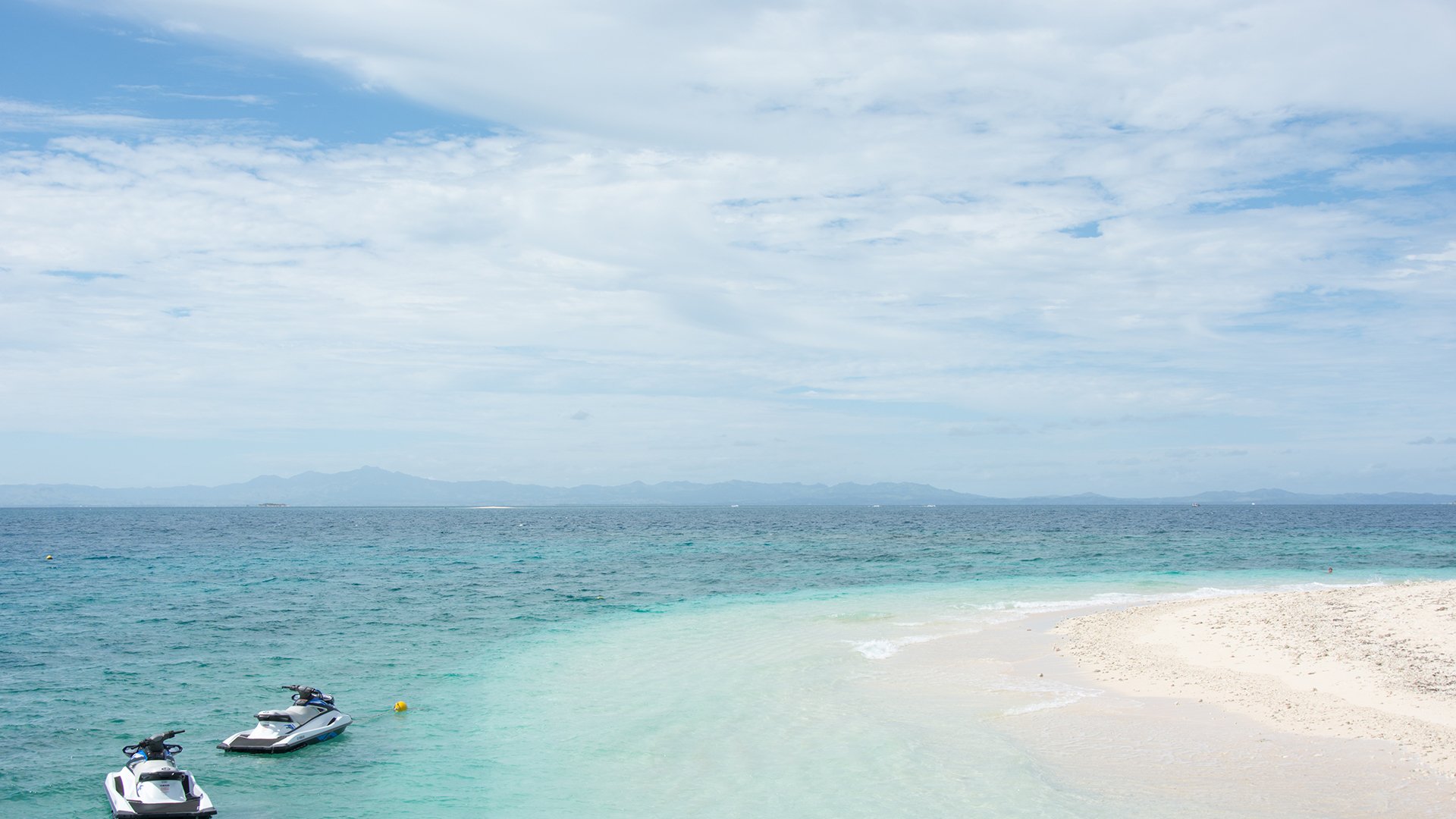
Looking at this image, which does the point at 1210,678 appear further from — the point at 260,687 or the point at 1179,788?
A: the point at 260,687

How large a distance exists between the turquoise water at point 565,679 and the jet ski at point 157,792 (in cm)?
64

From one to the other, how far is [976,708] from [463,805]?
1043cm

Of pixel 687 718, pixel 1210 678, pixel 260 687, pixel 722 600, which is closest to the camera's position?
pixel 687 718

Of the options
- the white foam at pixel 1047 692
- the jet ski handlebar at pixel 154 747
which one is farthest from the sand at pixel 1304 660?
the jet ski handlebar at pixel 154 747

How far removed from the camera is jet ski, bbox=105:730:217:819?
13289 millimetres

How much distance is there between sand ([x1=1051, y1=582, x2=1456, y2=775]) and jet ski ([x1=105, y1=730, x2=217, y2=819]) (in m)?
17.8

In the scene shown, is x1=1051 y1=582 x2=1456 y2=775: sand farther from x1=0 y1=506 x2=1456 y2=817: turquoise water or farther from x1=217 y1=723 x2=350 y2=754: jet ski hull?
x1=217 y1=723 x2=350 y2=754: jet ski hull

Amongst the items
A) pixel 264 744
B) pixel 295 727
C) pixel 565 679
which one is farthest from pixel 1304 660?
pixel 264 744

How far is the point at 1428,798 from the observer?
12.4m

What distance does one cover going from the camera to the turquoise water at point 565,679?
14.6m

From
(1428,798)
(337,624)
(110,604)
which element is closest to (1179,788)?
(1428,798)

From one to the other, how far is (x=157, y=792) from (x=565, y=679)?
10.8m

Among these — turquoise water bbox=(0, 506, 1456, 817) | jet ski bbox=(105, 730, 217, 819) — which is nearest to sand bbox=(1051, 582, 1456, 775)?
turquoise water bbox=(0, 506, 1456, 817)

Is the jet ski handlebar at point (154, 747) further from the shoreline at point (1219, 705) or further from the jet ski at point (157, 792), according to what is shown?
the shoreline at point (1219, 705)
